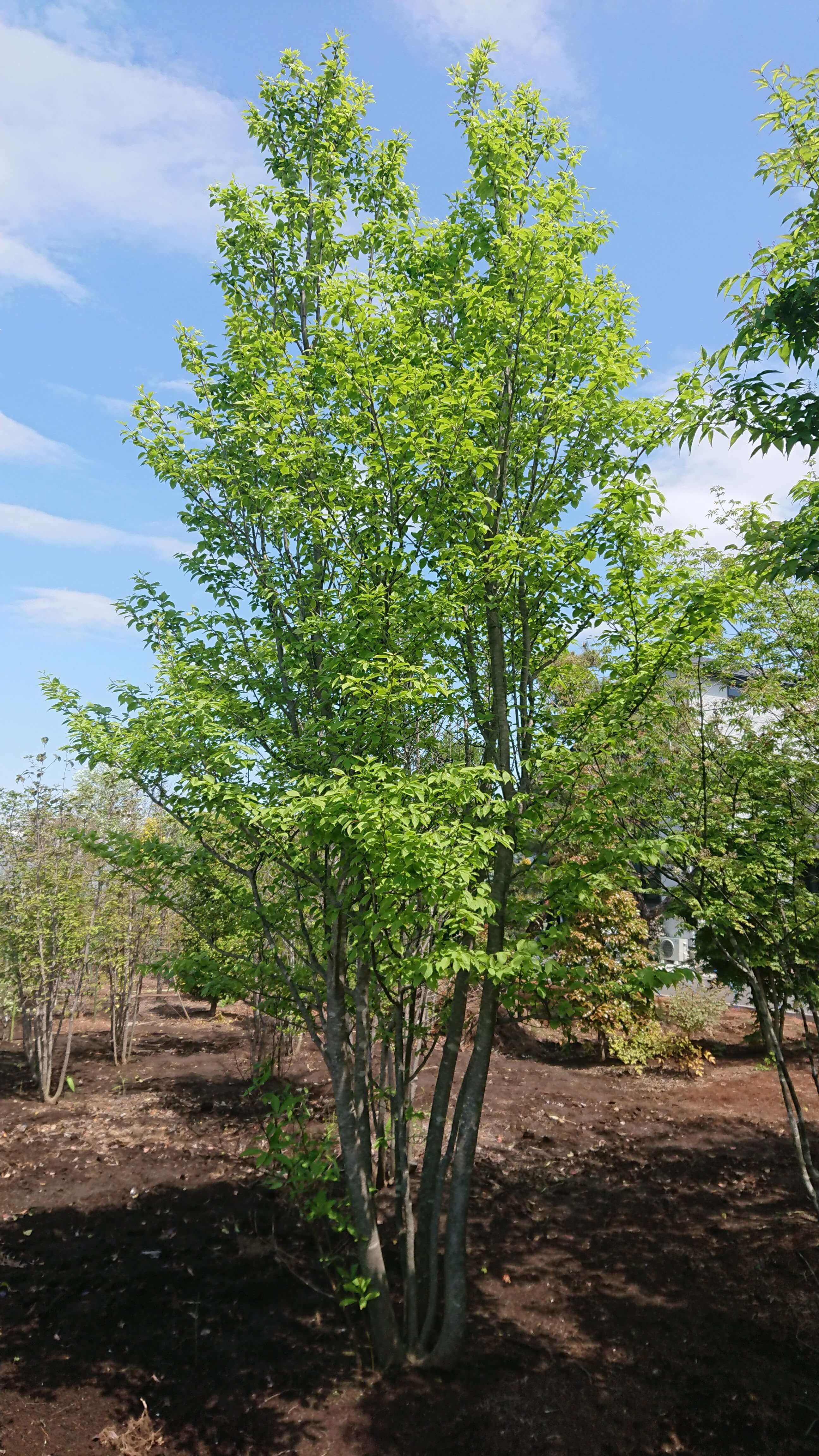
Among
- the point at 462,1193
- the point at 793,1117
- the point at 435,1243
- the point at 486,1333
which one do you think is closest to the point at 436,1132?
the point at 462,1193

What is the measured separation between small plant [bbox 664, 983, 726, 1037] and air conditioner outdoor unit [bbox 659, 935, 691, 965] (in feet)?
15.1

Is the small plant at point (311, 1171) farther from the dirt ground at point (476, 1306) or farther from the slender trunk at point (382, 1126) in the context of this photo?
the slender trunk at point (382, 1126)

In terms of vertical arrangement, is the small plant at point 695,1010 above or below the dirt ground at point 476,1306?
above

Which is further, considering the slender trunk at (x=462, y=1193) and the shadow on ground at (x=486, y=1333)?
the slender trunk at (x=462, y=1193)

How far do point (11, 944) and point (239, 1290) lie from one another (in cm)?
923

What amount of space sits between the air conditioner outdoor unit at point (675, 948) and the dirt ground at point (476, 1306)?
11.6 meters

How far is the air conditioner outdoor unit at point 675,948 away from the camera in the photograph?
78.4 feet

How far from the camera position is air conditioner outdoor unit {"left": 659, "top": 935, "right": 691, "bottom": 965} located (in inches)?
941

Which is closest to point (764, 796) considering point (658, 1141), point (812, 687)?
point (812, 687)

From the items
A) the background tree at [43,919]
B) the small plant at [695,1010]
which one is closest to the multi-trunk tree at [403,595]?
the background tree at [43,919]

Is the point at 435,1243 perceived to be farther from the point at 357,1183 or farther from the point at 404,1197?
the point at 357,1183

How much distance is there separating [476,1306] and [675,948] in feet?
68.9

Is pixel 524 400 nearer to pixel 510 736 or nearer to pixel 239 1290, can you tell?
pixel 510 736

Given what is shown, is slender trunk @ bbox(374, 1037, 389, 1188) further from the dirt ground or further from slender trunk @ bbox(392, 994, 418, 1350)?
the dirt ground
